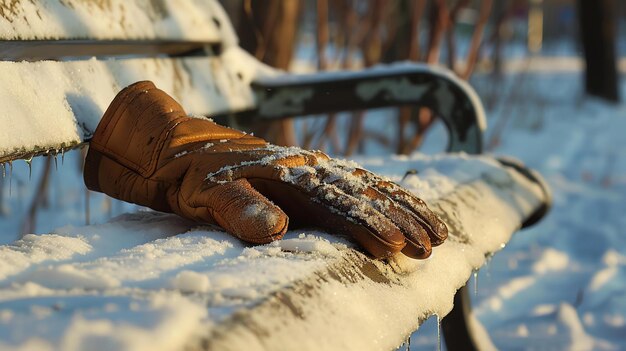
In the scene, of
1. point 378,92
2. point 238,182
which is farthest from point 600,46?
point 238,182

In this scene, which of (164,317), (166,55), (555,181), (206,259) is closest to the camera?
(164,317)

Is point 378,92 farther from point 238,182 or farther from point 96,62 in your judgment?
point 238,182

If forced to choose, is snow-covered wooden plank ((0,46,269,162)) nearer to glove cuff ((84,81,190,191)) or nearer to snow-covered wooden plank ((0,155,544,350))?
glove cuff ((84,81,190,191))

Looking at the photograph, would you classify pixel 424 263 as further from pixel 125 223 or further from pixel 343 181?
pixel 125 223

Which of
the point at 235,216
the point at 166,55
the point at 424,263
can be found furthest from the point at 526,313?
the point at 235,216

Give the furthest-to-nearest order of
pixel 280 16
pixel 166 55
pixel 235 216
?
pixel 280 16, pixel 166 55, pixel 235 216

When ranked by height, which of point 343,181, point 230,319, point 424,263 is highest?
point 230,319
